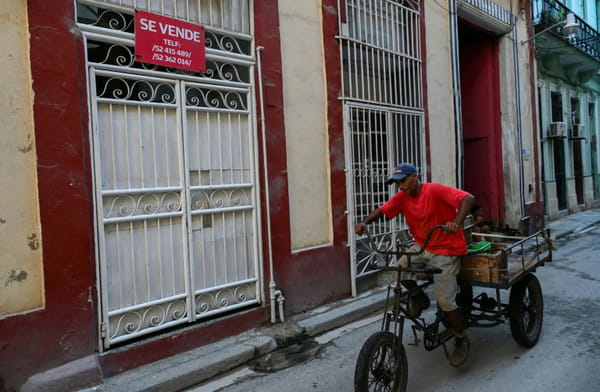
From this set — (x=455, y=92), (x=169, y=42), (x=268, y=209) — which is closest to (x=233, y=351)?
(x=268, y=209)

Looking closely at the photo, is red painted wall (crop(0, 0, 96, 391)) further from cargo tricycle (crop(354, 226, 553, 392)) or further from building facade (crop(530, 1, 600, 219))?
building facade (crop(530, 1, 600, 219))

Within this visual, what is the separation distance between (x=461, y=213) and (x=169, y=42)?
313cm

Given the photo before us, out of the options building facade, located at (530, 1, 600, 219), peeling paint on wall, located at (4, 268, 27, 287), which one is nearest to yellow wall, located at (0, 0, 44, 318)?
peeling paint on wall, located at (4, 268, 27, 287)

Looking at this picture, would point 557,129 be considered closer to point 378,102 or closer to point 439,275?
point 378,102

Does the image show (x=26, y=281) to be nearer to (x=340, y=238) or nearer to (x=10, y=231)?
(x=10, y=231)

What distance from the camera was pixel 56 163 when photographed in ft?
12.2

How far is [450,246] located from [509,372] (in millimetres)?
1185

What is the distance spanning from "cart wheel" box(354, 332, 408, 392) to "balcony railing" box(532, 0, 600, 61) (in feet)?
40.6

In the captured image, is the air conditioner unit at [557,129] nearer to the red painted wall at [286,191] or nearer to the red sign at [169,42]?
the red painted wall at [286,191]

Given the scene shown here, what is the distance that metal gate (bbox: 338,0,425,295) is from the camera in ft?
21.2

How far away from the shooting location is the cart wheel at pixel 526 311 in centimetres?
426

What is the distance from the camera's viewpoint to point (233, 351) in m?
4.42

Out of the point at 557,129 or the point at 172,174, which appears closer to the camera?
the point at 172,174

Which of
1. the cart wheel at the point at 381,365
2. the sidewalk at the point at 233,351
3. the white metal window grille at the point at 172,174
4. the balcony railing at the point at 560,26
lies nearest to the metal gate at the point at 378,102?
the sidewalk at the point at 233,351
